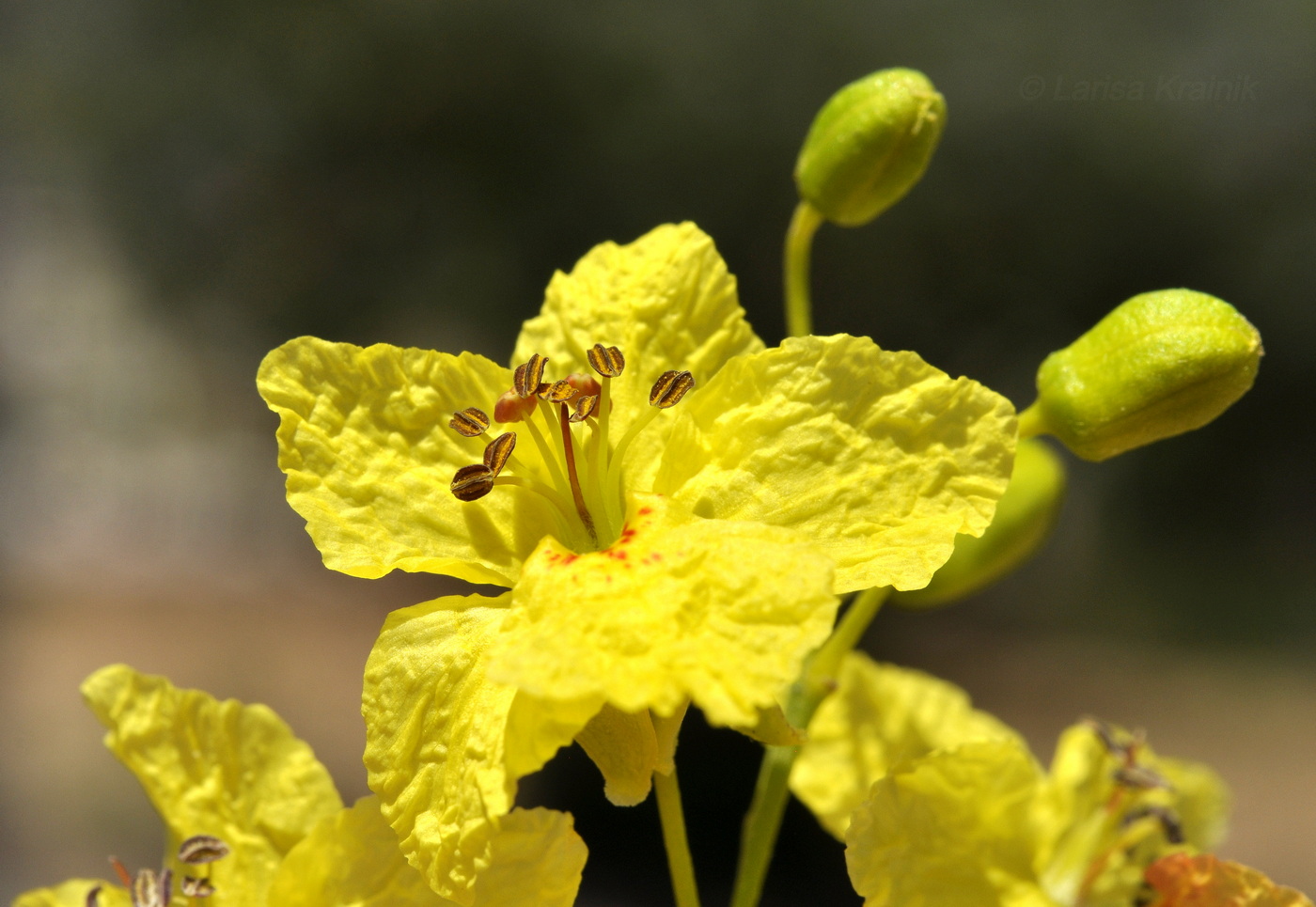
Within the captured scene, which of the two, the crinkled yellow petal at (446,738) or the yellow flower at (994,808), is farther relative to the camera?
the yellow flower at (994,808)

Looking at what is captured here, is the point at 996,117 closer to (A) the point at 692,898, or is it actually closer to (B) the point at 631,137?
(B) the point at 631,137

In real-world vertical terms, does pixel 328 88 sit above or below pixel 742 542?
above

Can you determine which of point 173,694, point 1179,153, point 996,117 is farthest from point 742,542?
point 1179,153

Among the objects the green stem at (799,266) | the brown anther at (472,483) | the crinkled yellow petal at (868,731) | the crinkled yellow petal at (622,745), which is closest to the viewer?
the crinkled yellow petal at (622,745)

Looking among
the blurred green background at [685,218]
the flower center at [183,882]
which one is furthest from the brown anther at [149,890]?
the blurred green background at [685,218]

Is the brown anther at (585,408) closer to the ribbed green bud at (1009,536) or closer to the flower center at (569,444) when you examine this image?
the flower center at (569,444)

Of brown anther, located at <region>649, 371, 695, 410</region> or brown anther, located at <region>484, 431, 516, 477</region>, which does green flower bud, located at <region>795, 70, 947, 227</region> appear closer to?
brown anther, located at <region>649, 371, 695, 410</region>
